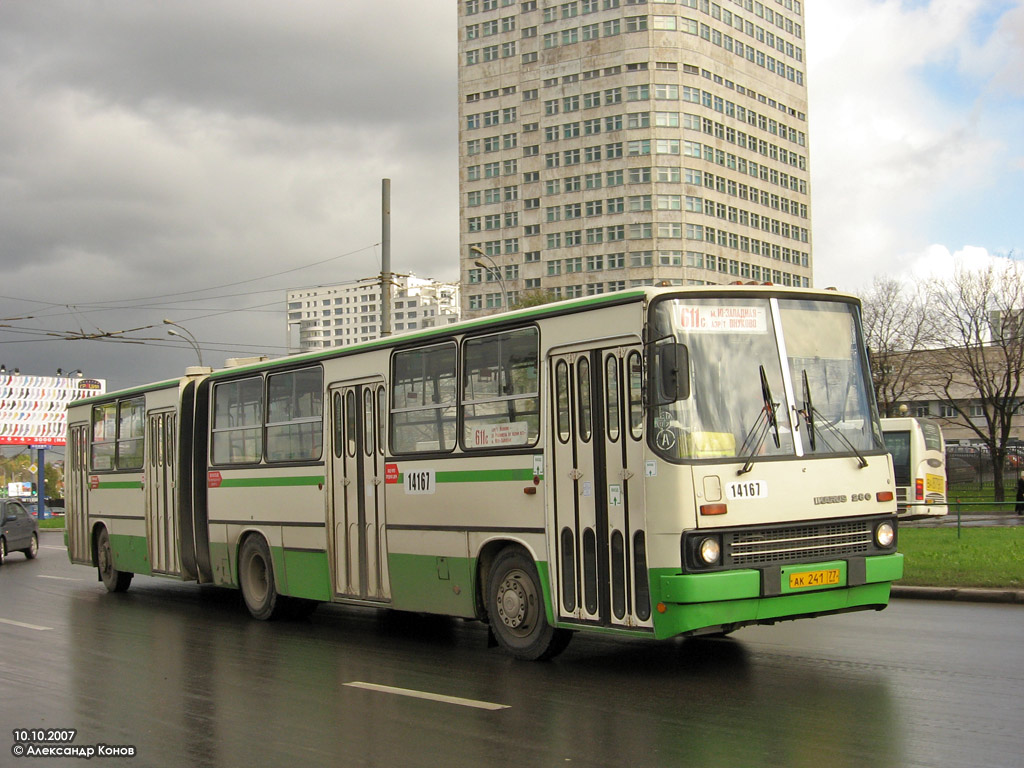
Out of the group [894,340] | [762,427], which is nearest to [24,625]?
[762,427]

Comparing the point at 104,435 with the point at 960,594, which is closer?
the point at 960,594

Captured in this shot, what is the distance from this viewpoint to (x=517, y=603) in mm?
10156

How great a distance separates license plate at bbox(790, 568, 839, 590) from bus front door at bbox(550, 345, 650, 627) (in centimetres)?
115

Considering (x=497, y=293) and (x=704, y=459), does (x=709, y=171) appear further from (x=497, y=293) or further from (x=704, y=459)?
(x=704, y=459)

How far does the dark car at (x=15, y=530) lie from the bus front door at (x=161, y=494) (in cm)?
1173

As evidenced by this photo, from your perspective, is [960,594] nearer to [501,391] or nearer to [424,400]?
[501,391]

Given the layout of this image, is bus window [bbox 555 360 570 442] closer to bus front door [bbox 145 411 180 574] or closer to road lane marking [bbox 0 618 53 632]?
road lane marking [bbox 0 618 53 632]

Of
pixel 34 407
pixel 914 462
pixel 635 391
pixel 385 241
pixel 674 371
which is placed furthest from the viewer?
pixel 34 407

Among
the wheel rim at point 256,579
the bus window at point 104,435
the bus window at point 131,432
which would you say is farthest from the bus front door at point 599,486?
the bus window at point 104,435

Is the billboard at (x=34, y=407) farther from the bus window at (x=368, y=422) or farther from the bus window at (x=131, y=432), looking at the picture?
the bus window at (x=368, y=422)

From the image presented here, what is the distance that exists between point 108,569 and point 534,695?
12.1m

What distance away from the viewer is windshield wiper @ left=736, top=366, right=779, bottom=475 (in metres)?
8.84

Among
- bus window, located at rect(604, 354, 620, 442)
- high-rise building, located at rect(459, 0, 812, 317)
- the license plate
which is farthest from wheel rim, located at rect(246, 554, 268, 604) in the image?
high-rise building, located at rect(459, 0, 812, 317)

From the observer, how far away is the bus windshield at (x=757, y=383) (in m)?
8.80
